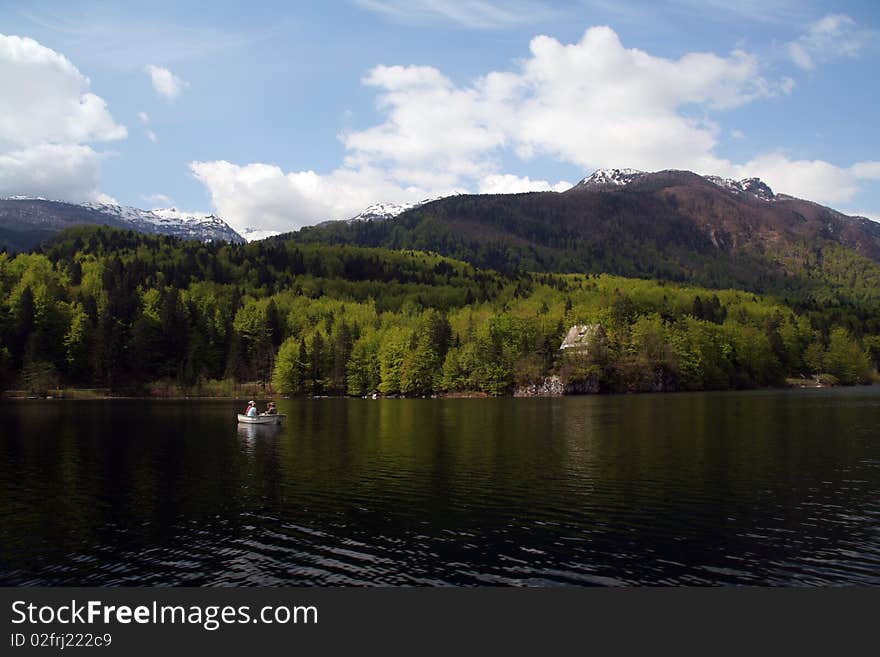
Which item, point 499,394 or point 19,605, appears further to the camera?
point 499,394

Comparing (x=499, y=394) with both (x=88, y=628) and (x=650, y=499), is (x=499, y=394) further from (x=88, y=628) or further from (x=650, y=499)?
(x=88, y=628)

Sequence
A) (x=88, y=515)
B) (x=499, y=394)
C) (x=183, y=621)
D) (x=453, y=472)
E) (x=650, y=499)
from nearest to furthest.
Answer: (x=183, y=621), (x=88, y=515), (x=650, y=499), (x=453, y=472), (x=499, y=394)

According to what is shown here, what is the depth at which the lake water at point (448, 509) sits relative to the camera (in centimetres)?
2519

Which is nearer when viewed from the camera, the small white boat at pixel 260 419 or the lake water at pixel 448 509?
the lake water at pixel 448 509

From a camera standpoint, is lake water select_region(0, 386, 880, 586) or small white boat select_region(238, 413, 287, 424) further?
small white boat select_region(238, 413, 287, 424)

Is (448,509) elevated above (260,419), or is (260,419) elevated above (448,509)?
(260,419)

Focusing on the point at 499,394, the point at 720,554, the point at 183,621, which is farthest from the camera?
the point at 499,394

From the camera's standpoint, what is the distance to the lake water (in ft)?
82.6

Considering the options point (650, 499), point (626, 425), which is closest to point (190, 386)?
point (626, 425)

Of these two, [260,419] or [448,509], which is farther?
[260,419]

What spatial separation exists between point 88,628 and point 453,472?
28.6 m

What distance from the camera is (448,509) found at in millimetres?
35031

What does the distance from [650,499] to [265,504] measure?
22.7 meters

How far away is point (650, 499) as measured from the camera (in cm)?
3653
